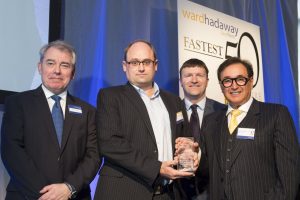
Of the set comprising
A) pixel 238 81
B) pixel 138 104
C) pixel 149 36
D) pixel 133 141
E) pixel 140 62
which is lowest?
pixel 133 141

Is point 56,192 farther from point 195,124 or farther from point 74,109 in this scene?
point 195,124

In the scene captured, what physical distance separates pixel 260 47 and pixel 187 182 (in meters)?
2.54

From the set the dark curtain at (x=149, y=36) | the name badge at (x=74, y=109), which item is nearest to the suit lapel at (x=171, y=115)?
the name badge at (x=74, y=109)

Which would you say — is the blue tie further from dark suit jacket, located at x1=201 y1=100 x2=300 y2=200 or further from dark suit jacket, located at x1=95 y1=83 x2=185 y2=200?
dark suit jacket, located at x1=201 y1=100 x2=300 y2=200

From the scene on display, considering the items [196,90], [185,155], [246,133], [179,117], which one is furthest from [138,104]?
[196,90]

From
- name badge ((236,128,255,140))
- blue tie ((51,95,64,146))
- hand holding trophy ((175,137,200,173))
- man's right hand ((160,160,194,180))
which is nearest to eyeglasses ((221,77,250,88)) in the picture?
name badge ((236,128,255,140))

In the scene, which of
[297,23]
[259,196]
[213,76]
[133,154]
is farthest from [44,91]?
[297,23]

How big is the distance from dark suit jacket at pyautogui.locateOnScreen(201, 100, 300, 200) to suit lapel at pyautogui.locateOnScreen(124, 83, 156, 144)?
460 mm

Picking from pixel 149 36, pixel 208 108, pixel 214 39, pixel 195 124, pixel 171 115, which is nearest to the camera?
pixel 171 115

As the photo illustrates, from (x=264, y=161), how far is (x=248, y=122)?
23 centimetres

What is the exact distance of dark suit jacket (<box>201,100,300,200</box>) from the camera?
7.06 ft

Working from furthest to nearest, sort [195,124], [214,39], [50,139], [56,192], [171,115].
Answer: [214,39] → [195,124] → [171,115] → [50,139] → [56,192]

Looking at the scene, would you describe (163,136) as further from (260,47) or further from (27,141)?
(260,47)

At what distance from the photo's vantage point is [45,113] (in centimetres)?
221
